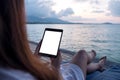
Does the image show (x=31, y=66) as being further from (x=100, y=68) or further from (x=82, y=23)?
(x=82, y=23)

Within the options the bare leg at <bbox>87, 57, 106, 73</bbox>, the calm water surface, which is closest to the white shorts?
the bare leg at <bbox>87, 57, 106, 73</bbox>

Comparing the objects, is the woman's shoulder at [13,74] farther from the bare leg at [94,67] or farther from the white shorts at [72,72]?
the bare leg at [94,67]

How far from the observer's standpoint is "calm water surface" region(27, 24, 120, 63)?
9.34 ft

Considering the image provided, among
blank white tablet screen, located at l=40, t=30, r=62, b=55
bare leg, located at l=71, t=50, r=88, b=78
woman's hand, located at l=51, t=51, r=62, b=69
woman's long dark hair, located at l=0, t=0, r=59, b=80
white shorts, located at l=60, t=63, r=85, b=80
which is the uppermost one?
woman's long dark hair, located at l=0, t=0, r=59, b=80

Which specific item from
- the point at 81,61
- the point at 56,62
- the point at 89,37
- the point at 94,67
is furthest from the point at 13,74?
the point at 89,37

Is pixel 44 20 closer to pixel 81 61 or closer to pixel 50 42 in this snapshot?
pixel 81 61

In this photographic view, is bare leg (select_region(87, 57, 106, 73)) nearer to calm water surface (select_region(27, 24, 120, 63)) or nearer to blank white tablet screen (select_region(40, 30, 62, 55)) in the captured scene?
blank white tablet screen (select_region(40, 30, 62, 55))

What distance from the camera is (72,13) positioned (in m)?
3.27

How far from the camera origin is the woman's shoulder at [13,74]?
627mm

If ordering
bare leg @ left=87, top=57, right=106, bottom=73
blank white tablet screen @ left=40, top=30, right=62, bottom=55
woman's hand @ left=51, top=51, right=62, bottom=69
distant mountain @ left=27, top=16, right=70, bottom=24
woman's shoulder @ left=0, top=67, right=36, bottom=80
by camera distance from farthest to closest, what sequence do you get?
1. distant mountain @ left=27, top=16, right=70, bottom=24
2. bare leg @ left=87, top=57, right=106, bottom=73
3. blank white tablet screen @ left=40, top=30, right=62, bottom=55
4. woman's hand @ left=51, top=51, right=62, bottom=69
5. woman's shoulder @ left=0, top=67, right=36, bottom=80

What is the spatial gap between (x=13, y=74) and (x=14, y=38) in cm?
8

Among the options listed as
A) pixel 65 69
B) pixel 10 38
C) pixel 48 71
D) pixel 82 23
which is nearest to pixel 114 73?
pixel 65 69

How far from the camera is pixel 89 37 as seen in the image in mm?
3094

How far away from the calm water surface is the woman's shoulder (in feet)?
6.72
